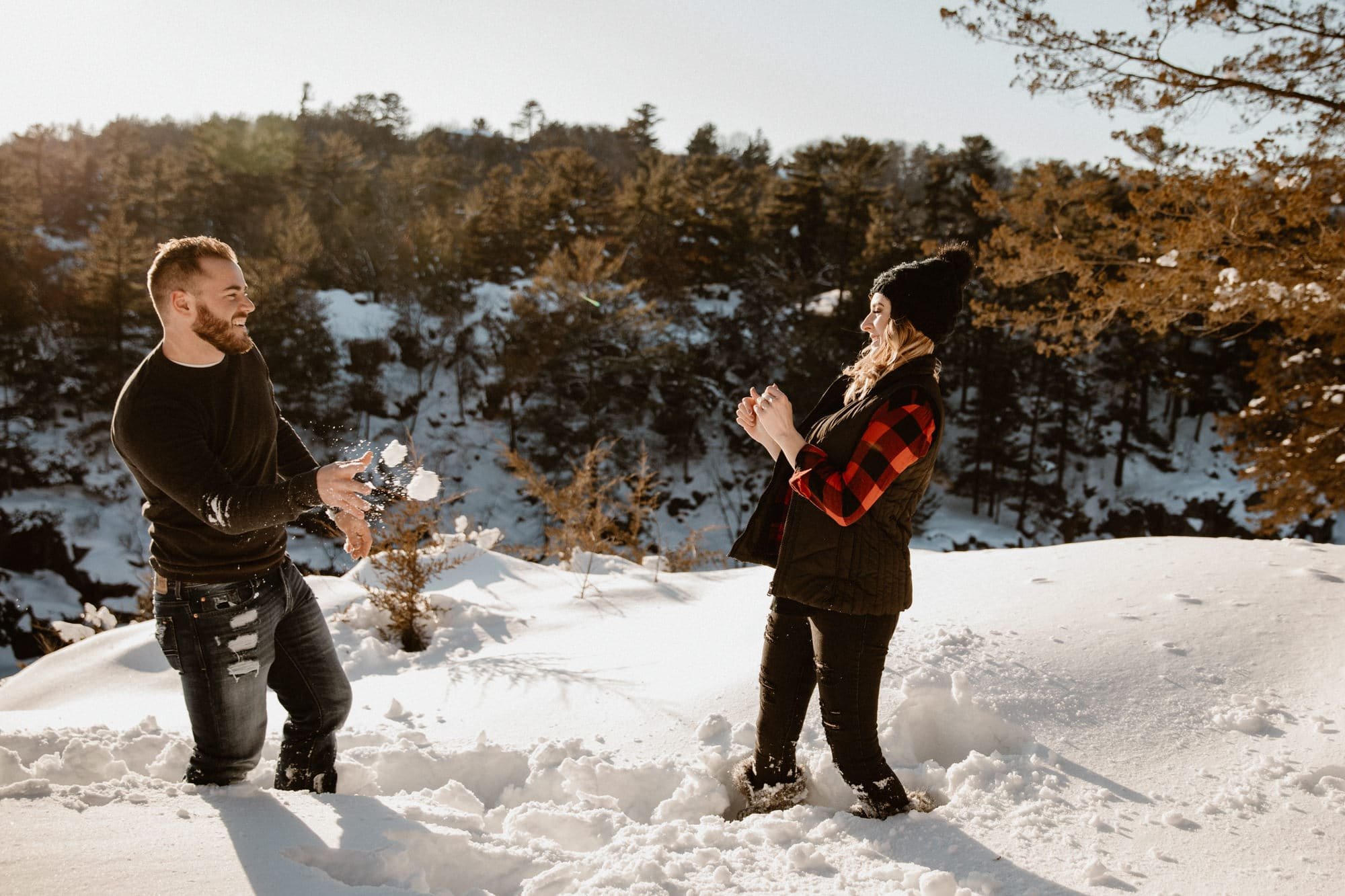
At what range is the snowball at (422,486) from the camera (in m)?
2.41

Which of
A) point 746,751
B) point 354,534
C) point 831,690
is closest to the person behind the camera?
point 831,690

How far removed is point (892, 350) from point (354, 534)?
182 cm

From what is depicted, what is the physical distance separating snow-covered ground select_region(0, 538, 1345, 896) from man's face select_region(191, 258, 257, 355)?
129 cm

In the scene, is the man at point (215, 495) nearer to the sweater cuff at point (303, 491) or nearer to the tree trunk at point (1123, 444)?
the sweater cuff at point (303, 491)

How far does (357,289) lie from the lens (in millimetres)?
30750

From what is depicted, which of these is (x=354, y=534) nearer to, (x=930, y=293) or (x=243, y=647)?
(x=243, y=647)

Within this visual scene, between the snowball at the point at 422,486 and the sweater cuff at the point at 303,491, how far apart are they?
409mm

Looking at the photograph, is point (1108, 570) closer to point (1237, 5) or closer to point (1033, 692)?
point (1033, 692)

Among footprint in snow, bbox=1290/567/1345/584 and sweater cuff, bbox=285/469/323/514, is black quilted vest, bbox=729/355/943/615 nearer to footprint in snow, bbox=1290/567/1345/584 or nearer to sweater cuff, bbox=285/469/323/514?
sweater cuff, bbox=285/469/323/514

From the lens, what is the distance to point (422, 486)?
96.0 inches

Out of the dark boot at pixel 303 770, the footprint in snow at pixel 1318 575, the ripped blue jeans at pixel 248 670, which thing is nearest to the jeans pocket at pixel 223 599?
the ripped blue jeans at pixel 248 670

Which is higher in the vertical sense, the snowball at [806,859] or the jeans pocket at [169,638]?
the jeans pocket at [169,638]

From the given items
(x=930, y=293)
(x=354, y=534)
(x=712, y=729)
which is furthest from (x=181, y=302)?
(x=712, y=729)

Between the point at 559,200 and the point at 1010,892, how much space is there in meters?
30.1
